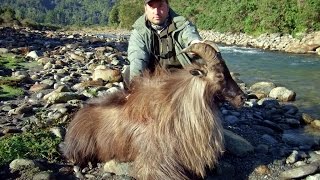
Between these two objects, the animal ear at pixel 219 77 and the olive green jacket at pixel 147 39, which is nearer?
the animal ear at pixel 219 77

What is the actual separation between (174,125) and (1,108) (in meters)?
4.75

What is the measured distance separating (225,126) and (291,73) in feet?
35.8

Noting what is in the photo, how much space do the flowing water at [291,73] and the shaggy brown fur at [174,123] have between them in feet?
19.0

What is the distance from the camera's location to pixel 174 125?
190 inches

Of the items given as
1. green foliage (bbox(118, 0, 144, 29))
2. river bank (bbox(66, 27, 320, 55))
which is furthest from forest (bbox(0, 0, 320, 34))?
green foliage (bbox(118, 0, 144, 29))

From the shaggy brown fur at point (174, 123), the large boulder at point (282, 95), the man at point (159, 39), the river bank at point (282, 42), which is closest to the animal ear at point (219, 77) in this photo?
the shaggy brown fur at point (174, 123)

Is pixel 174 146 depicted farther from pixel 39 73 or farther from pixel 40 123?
pixel 39 73

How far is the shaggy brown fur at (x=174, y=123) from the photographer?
15.5 feet

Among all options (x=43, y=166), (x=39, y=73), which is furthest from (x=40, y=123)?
(x=39, y=73)

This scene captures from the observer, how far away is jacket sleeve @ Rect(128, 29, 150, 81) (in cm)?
558

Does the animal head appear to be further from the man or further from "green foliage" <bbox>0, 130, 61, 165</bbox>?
"green foliage" <bbox>0, 130, 61, 165</bbox>

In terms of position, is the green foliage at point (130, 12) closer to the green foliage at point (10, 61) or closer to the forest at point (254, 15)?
the forest at point (254, 15)

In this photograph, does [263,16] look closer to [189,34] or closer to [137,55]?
[189,34]

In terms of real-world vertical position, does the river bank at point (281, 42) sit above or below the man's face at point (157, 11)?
below
